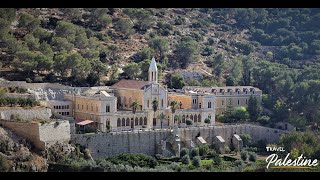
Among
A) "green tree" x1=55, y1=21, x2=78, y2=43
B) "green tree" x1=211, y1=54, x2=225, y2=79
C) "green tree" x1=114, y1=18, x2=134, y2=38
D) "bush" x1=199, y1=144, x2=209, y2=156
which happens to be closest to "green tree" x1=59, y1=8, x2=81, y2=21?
"green tree" x1=114, y1=18, x2=134, y2=38

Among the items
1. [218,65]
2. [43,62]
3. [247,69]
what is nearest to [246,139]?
[43,62]

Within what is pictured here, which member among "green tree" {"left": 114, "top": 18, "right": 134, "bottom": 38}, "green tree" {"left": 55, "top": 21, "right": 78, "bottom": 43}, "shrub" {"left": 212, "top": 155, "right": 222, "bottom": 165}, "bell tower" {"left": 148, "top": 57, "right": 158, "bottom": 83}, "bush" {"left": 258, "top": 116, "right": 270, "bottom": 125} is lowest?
"shrub" {"left": 212, "top": 155, "right": 222, "bottom": 165}

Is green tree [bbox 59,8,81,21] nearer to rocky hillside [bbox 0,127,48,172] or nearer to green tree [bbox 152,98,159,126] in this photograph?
green tree [bbox 152,98,159,126]

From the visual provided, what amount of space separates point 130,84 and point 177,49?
1131cm

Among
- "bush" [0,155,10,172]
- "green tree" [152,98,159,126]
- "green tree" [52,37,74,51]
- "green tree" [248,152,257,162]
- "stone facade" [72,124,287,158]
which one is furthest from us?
"green tree" [52,37,74,51]

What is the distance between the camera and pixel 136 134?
111ft

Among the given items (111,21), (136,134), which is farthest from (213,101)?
(111,21)

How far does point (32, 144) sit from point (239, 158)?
8.26m

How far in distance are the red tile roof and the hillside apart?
173cm

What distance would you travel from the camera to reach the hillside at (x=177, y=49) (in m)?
40.8

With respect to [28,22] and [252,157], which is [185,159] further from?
[28,22]

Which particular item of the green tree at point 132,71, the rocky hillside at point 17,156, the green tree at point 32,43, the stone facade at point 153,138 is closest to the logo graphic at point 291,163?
the stone facade at point 153,138

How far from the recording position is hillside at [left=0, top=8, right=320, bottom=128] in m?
40.8
